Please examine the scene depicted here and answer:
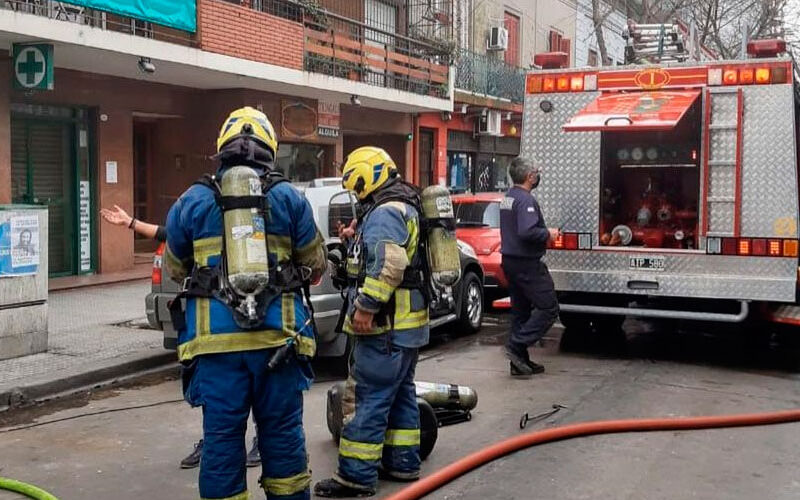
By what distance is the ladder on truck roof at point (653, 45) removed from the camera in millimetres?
10406

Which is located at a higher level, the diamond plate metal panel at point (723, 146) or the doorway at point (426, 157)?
the doorway at point (426, 157)

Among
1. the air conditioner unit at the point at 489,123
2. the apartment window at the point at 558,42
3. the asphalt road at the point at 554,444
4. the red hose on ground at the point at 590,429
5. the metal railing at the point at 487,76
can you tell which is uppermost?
the apartment window at the point at 558,42

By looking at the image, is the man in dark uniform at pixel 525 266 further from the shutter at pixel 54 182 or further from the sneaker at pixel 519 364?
the shutter at pixel 54 182

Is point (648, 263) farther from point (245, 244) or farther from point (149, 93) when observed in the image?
point (149, 93)

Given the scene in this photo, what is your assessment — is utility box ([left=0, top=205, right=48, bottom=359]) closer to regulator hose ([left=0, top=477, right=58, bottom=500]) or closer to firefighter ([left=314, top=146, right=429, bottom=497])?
regulator hose ([left=0, top=477, right=58, bottom=500])

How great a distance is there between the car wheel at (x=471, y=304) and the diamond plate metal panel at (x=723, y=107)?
3323 millimetres

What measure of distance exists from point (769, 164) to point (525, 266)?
2259 millimetres

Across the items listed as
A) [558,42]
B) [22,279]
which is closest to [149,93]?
[22,279]

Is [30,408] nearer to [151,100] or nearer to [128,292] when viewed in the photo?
[128,292]

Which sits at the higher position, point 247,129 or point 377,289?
point 247,129

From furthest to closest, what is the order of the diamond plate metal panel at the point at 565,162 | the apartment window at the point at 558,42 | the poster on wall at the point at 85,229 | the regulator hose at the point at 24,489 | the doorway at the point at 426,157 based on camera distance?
the apartment window at the point at 558,42, the doorway at the point at 426,157, the poster on wall at the point at 85,229, the diamond plate metal panel at the point at 565,162, the regulator hose at the point at 24,489

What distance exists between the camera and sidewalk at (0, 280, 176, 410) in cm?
745

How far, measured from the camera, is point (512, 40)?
26.3 m

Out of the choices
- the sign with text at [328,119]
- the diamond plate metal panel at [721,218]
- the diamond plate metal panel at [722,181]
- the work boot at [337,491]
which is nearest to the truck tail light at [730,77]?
the diamond plate metal panel at [722,181]
